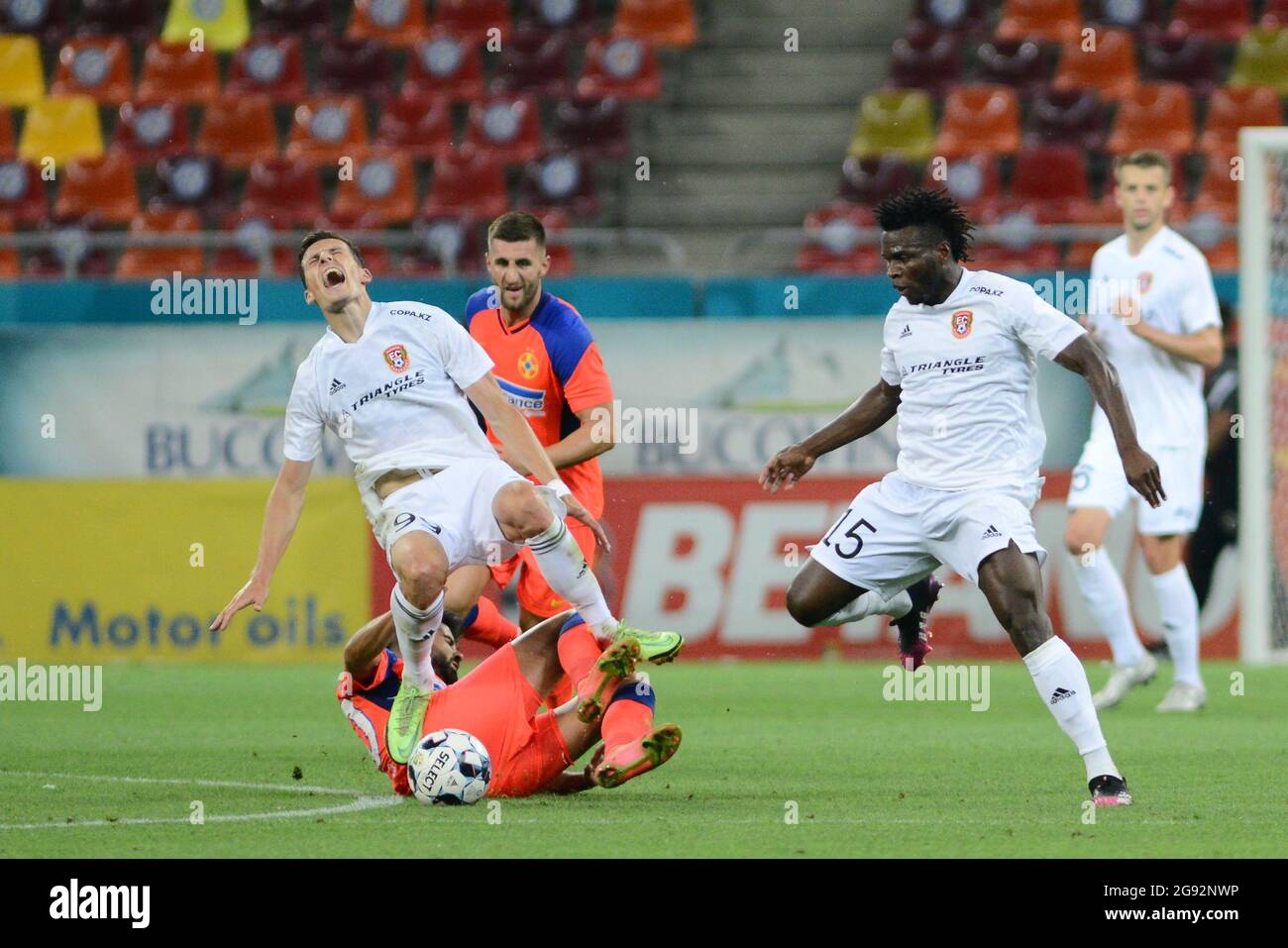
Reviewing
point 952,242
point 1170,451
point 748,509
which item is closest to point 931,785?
point 952,242

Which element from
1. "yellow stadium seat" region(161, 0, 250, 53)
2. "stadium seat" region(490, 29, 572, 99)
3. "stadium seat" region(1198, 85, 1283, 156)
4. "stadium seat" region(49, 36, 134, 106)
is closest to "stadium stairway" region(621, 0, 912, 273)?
"stadium seat" region(490, 29, 572, 99)

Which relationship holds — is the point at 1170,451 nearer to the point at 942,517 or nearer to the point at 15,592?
the point at 942,517

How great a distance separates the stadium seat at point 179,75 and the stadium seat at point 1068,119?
646 cm

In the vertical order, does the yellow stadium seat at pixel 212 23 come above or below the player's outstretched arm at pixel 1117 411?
above

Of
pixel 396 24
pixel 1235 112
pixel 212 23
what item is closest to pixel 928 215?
pixel 1235 112

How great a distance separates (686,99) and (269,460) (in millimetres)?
5596

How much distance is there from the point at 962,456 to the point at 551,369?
70.9 inches

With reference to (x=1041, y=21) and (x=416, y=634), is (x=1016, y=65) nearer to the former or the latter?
(x=1041, y=21)

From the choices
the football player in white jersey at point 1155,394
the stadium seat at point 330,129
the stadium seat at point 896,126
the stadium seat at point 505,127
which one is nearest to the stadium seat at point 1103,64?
the stadium seat at point 896,126

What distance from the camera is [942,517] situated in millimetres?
7195

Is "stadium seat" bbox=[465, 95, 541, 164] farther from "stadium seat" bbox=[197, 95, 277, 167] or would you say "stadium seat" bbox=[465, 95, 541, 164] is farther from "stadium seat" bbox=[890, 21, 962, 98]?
"stadium seat" bbox=[890, 21, 962, 98]

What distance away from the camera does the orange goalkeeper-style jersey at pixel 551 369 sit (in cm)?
818

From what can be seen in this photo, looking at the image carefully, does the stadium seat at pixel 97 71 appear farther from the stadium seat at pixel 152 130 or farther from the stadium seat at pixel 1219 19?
the stadium seat at pixel 1219 19

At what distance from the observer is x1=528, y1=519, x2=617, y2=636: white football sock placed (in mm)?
7121
